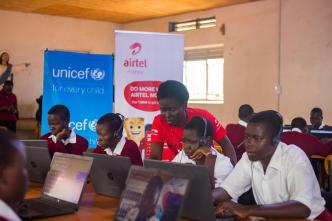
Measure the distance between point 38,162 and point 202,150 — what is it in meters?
1.03

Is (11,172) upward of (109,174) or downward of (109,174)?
upward

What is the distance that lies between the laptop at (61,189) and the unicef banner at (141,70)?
274cm

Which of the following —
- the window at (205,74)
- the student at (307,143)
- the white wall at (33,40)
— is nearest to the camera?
the student at (307,143)

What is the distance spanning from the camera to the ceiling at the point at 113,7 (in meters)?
9.22

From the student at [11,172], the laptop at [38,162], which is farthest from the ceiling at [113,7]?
the student at [11,172]

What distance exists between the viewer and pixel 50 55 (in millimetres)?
5453

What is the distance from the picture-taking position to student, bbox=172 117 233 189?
280cm

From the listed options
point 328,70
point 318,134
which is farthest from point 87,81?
point 328,70

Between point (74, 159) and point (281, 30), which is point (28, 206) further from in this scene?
point (281, 30)

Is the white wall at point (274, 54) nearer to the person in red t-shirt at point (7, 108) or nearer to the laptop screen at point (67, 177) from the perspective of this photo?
the person in red t-shirt at point (7, 108)

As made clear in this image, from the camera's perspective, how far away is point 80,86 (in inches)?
221

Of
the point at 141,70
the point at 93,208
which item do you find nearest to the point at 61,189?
the point at 93,208

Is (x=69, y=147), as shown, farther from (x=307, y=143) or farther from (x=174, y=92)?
(x=307, y=143)

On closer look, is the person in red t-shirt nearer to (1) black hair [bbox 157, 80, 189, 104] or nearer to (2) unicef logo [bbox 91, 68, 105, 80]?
(2) unicef logo [bbox 91, 68, 105, 80]
